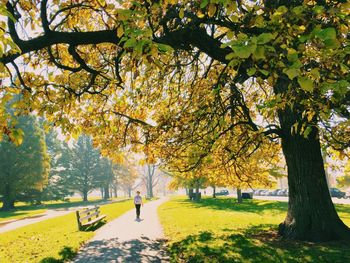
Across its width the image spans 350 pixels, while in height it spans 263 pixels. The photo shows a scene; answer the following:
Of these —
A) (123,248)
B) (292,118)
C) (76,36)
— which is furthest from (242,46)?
(123,248)

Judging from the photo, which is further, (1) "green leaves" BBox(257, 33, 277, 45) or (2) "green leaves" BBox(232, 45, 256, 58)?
(1) "green leaves" BBox(257, 33, 277, 45)

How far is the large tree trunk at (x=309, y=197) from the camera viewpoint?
9.90 meters

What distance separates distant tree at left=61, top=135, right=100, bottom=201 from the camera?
70.1 metres

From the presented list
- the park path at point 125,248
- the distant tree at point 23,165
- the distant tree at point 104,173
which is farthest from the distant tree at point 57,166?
the park path at point 125,248

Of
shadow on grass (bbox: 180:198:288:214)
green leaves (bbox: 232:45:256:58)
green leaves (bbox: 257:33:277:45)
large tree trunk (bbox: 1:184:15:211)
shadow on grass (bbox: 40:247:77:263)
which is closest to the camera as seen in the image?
green leaves (bbox: 232:45:256:58)

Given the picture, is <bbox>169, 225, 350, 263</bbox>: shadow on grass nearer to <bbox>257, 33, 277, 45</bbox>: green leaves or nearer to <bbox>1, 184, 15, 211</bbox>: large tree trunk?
<bbox>257, 33, 277, 45</bbox>: green leaves

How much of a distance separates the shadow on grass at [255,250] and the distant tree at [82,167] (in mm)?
62101

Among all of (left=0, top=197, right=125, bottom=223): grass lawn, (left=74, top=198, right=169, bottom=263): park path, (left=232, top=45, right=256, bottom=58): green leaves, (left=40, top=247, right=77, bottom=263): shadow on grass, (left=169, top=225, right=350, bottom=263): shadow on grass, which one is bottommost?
(left=0, top=197, right=125, bottom=223): grass lawn

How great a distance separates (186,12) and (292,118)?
17.6 feet

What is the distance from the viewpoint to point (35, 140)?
4569cm

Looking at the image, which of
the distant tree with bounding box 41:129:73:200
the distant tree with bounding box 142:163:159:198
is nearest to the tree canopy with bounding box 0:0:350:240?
the distant tree with bounding box 142:163:159:198

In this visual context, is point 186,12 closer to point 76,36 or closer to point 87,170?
point 76,36

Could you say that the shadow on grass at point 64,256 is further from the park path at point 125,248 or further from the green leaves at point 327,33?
the green leaves at point 327,33

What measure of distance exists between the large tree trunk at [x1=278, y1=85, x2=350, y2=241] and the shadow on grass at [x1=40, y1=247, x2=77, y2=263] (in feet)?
21.2
